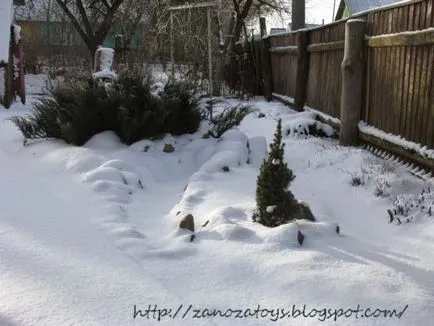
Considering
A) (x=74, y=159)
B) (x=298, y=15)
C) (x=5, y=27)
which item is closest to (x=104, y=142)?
(x=74, y=159)

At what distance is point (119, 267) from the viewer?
3.25m

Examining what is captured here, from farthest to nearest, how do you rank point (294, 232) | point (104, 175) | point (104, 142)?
point (104, 142) < point (104, 175) < point (294, 232)

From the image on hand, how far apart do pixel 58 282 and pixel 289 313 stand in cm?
124

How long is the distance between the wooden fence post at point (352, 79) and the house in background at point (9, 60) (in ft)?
27.5

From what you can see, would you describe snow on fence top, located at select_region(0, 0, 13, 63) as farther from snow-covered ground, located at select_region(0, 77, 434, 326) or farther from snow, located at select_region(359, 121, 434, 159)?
snow, located at select_region(359, 121, 434, 159)

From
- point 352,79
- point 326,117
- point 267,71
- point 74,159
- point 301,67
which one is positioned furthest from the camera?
point 267,71

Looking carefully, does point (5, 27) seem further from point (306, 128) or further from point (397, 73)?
point (397, 73)

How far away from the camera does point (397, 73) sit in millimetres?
5898

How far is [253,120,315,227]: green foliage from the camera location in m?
3.85

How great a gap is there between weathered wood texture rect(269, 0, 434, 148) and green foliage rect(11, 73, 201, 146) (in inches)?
87.4

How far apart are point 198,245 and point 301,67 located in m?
7.37

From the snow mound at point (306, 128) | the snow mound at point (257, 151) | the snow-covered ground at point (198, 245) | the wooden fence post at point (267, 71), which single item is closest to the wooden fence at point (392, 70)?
the snow mound at point (306, 128)

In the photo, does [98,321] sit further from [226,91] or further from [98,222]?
[226,91]

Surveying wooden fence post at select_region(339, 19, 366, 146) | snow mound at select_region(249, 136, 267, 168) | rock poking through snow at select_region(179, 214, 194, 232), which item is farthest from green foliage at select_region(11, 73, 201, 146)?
rock poking through snow at select_region(179, 214, 194, 232)
